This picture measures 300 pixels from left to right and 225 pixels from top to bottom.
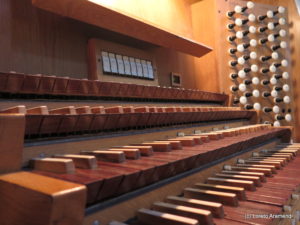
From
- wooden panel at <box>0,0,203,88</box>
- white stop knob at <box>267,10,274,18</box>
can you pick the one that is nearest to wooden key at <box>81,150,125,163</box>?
wooden panel at <box>0,0,203,88</box>

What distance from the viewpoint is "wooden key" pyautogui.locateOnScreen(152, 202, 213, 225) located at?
19.8 inches

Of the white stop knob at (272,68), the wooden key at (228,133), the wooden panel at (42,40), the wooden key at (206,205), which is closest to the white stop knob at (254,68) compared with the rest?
the white stop knob at (272,68)

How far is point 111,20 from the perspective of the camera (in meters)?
1.10

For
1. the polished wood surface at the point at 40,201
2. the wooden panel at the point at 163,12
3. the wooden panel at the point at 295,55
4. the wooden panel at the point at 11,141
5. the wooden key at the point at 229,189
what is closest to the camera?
the polished wood surface at the point at 40,201

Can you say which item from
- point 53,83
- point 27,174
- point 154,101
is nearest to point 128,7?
point 154,101

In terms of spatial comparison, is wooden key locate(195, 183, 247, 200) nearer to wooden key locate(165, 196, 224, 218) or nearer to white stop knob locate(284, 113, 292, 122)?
wooden key locate(165, 196, 224, 218)

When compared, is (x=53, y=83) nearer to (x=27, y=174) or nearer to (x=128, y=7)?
(x=27, y=174)

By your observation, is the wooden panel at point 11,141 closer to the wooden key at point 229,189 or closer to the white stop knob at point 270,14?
the wooden key at point 229,189

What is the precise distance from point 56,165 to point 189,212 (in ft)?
0.89

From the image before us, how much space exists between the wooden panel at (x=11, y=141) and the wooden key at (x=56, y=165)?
4 cm

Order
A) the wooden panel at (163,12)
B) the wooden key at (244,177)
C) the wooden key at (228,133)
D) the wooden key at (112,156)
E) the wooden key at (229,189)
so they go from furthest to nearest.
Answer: the wooden panel at (163,12), the wooden key at (228,133), the wooden key at (244,177), the wooden key at (229,189), the wooden key at (112,156)

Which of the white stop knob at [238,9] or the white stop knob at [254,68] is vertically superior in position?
the white stop knob at [238,9]

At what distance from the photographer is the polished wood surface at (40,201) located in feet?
1.08

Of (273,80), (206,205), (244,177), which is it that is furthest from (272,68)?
(206,205)
